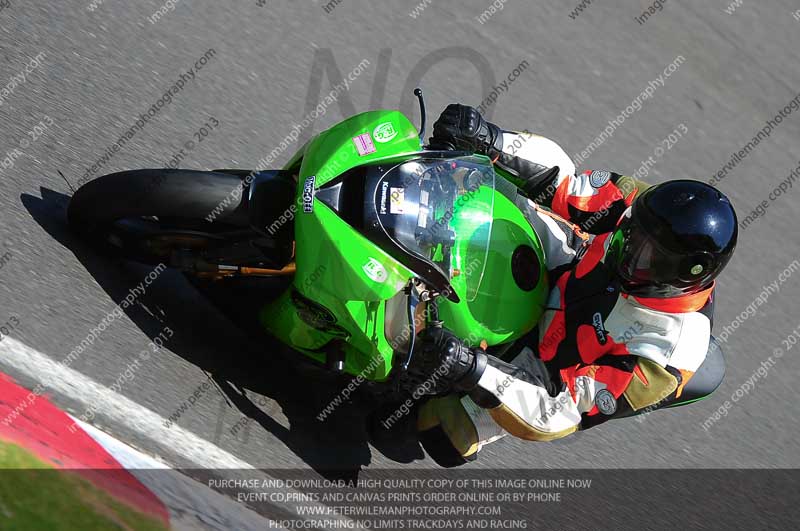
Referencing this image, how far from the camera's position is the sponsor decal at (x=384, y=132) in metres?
3.49

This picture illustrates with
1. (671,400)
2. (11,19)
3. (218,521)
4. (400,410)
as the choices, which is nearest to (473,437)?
(400,410)

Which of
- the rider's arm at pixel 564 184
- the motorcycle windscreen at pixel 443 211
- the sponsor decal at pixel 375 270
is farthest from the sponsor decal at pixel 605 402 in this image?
the sponsor decal at pixel 375 270

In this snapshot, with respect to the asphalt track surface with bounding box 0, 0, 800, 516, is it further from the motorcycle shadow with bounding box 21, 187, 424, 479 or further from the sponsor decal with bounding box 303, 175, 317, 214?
the sponsor decal with bounding box 303, 175, 317, 214

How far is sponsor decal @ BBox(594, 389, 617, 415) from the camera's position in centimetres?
368

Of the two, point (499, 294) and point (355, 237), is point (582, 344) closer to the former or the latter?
point (499, 294)

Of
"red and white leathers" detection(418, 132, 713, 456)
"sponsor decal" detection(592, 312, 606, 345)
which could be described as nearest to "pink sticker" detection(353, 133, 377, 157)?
"red and white leathers" detection(418, 132, 713, 456)

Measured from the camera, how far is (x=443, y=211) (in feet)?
11.3

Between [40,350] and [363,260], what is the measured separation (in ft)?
5.22

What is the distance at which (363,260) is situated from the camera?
3.30 meters

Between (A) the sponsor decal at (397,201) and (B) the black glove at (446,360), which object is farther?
(B) the black glove at (446,360)

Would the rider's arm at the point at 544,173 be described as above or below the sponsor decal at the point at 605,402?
above

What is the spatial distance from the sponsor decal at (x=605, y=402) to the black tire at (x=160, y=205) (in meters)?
1.62

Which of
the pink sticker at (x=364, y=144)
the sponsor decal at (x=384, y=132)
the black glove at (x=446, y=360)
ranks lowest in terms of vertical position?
the black glove at (x=446, y=360)

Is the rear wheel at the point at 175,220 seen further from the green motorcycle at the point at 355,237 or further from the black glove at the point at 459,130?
the black glove at the point at 459,130
